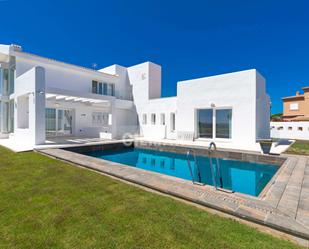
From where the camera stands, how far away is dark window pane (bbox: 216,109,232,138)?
13.0 m

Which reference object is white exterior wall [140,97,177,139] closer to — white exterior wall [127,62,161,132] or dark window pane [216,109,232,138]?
white exterior wall [127,62,161,132]

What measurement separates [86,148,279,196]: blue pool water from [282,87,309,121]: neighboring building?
31.0 metres

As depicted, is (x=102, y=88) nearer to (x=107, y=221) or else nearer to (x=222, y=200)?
(x=107, y=221)

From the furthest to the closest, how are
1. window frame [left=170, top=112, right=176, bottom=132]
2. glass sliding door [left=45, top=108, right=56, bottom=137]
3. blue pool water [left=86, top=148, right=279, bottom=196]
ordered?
window frame [left=170, top=112, right=176, bottom=132]
glass sliding door [left=45, top=108, right=56, bottom=137]
blue pool water [left=86, top=148, right=279, bottom=196]

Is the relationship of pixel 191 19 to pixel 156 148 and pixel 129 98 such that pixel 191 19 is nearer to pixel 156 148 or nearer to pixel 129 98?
pixel 129 98

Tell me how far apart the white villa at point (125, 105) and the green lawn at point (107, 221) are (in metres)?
8.64

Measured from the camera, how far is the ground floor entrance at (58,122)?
17.0 meters

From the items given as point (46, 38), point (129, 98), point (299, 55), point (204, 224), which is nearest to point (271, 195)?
point (204, 224)

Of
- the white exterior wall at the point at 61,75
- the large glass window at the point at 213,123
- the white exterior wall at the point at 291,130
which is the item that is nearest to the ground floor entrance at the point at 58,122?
the white exterior wall at the point at 61,75

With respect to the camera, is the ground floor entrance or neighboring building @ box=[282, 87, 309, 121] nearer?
the ground floor entrance

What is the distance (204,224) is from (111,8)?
21.0 m

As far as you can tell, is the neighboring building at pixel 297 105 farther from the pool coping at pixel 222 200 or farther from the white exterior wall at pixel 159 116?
the pool coping at pixel 222 200

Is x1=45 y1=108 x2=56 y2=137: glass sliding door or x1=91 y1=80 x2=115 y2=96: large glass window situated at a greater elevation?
x1=91 y1=80 x2=115 y2=96: large glass window

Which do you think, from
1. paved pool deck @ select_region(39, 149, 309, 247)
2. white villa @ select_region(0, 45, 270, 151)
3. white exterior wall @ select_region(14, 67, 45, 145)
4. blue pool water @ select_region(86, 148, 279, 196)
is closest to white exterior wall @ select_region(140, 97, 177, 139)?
white villa @ select_region(0, 45, 270, 151)
